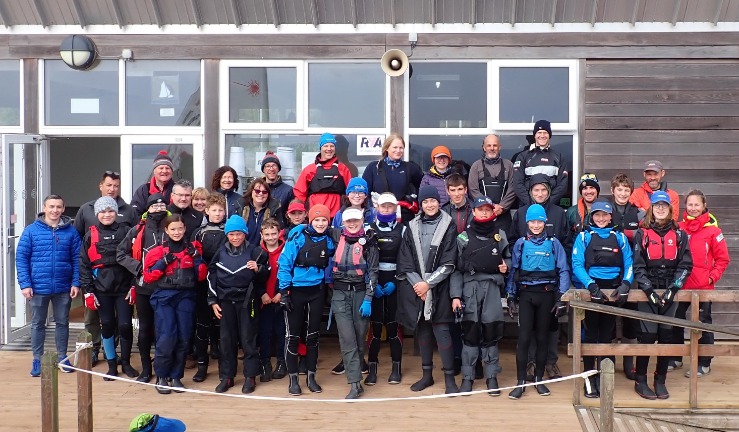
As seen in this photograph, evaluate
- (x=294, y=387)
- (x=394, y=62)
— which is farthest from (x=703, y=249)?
(x=294, y=387)

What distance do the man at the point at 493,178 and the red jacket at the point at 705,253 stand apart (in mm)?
1632

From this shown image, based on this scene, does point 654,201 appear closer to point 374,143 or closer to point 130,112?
point 374,143

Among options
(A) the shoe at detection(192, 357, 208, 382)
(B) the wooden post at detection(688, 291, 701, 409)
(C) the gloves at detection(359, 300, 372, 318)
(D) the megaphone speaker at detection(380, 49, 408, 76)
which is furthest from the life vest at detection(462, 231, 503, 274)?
(A) the shoe at detection(192, 357, 208, 382)

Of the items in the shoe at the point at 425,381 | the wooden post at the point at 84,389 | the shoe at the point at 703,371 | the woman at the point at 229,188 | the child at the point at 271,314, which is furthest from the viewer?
the woman at the point at 229,188

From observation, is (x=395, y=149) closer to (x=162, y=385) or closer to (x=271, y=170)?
(x=271, y=170)

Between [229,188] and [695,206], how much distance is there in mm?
4219

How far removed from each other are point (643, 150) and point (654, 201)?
1.80m

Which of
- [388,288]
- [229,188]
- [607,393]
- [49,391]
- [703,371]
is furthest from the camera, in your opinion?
[229,188]

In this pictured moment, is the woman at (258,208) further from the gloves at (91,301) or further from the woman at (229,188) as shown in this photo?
the gloves at (91,301)

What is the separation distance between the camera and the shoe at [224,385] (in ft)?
22.2

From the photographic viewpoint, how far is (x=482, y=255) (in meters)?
6.64

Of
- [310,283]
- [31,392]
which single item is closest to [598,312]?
[310,283]

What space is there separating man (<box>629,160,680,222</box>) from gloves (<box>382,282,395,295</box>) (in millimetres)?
2473

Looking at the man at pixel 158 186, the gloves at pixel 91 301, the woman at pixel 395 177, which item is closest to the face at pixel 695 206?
the woman at pixel 395 177
